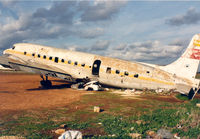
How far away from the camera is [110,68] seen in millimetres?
19891

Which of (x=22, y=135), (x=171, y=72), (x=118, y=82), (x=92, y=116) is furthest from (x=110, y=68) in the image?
(x=22, y=135)

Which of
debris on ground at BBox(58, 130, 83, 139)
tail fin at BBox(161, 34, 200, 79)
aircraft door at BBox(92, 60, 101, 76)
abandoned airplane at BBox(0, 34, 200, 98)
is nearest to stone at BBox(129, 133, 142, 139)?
debris on ground at BBox(58, 130, 83, 139)

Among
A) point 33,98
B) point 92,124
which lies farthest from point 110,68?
point 92,124

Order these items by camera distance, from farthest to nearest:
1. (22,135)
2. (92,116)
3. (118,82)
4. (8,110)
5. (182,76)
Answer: (118,82) < (182,76) < (8,110) < (92,116) < (22,135)

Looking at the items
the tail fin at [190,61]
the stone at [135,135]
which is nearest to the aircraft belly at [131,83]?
the tail fin at [190,61]

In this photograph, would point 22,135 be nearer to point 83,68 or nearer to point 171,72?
point 83,68

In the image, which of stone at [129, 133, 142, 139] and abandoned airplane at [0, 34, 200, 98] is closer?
stone at [129, 133, 142, 139]

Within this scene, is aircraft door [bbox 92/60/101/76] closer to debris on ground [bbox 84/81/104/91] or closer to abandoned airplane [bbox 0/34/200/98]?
abandoned airplane [bbox 0/34/200/98]

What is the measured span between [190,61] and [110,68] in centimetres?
1004

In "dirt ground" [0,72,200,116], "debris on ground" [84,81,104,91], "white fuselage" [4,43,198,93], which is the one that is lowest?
"dirt ground" [0,72,200,116]

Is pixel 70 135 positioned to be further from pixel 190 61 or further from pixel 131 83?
pixel 190 61

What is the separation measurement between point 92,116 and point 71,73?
41.3 feet

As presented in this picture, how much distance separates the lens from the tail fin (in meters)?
18.1

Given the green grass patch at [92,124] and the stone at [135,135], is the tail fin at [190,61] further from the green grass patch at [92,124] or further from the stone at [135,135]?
the stone at [135,135]
